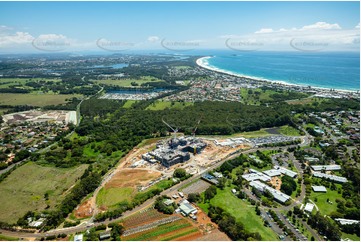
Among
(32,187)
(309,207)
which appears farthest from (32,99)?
(309,207)

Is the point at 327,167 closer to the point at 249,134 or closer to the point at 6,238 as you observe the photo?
the point at 249,134

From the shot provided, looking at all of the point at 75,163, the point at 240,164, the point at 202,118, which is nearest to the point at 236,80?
the point at 202,118

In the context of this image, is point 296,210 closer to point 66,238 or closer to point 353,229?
point 353,229

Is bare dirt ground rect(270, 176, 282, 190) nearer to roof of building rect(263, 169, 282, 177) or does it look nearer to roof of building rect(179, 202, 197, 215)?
roof of building rect(263, 169, 282, 177)

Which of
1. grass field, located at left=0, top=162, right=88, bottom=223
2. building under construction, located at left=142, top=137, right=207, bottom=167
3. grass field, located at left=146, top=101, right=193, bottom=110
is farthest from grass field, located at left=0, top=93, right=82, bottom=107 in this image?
building under construction, located at left=142, top=137, right=207, bottom=167

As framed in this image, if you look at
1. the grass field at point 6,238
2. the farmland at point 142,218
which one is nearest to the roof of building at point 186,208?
the farmland at point 142,218

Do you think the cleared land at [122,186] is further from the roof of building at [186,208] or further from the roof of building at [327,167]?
the roof of building at [327,167]
